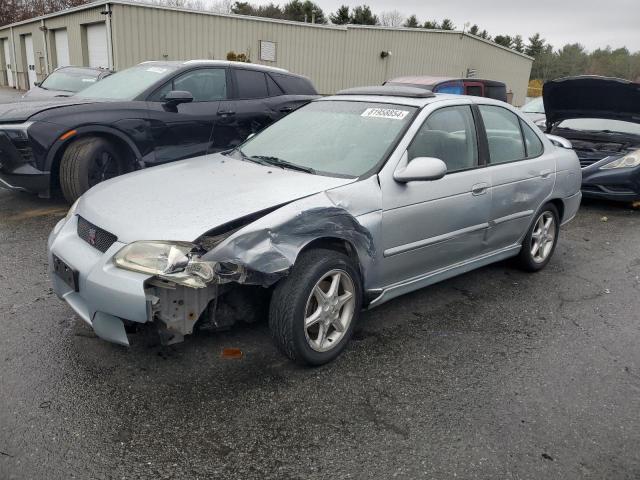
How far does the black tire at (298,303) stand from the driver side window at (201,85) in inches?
159

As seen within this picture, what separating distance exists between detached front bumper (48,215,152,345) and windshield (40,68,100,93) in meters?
7.56

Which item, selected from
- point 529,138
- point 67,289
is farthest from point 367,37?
point 67,289

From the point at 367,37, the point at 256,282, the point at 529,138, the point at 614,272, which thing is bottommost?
the point at 614,272

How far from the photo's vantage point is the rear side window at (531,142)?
15.1 feet

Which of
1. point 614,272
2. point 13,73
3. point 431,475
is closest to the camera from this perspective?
point 431,475

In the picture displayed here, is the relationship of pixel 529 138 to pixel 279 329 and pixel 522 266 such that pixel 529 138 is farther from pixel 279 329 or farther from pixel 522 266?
pixel 279 329

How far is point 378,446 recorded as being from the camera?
247 centimetres

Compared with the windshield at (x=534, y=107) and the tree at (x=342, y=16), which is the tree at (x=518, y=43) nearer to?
the tree at (x=342, y=16)

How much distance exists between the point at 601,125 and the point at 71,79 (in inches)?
352

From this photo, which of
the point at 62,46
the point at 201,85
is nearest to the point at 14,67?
the point at 62,46

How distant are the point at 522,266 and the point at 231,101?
13.2 ft

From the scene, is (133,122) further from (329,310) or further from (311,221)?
(329,310)

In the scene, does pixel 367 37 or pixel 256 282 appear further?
pixel 367 37

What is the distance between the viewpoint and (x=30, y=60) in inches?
1037
